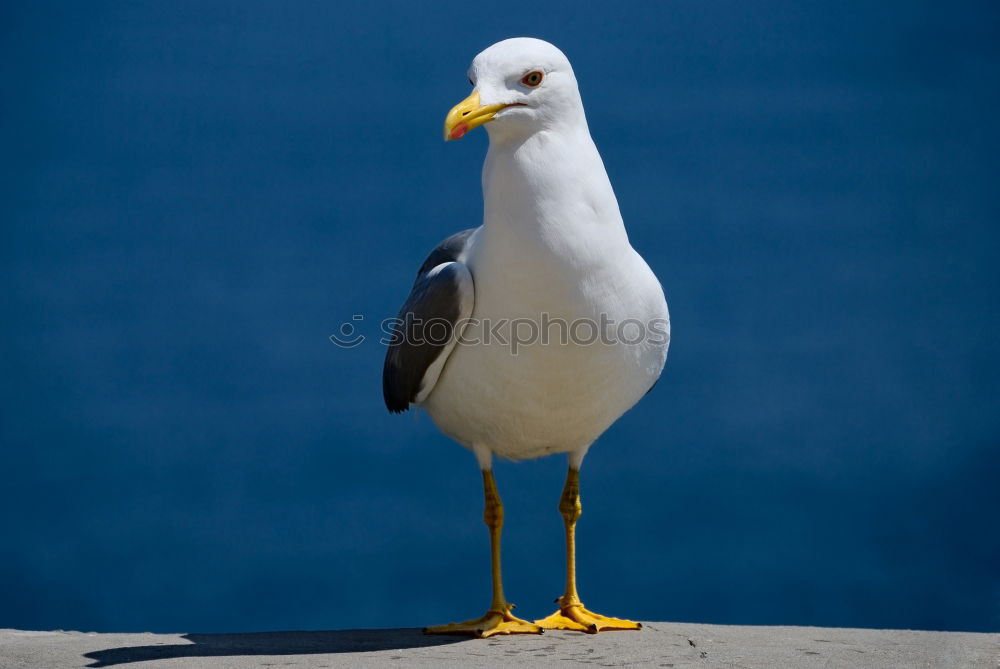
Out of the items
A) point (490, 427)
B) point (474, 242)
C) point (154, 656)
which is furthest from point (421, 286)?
point (154, 656)

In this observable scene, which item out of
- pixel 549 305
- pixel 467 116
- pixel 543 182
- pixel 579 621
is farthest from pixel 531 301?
pixel 579 621

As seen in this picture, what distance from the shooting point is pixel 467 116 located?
4039mm

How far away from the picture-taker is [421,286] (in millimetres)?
4637

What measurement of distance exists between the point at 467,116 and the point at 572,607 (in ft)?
5.90

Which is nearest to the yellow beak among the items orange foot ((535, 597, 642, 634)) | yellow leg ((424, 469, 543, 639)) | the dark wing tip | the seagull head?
the seagull head

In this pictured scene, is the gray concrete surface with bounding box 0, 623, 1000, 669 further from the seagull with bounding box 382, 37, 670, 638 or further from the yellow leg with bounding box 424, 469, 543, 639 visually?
the seagull with bounding box 382, 37, 670, 638

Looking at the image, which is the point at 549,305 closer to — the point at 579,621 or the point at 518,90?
the point at 518,90

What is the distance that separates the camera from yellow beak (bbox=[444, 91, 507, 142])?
4006 mm

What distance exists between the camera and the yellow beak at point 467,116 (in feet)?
13.1

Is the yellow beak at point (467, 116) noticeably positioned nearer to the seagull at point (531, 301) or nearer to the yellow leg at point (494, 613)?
the seagull at point (531, 301)

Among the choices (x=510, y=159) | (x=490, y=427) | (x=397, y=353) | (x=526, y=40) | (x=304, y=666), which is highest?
(x=526, y=40)

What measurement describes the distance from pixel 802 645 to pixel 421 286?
68.7 inches

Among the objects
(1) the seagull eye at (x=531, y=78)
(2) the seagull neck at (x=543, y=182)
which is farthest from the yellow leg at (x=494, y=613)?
(1) the seagull eye at (x=531, y=78)

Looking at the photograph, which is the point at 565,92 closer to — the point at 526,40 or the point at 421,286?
the point at 526,40
